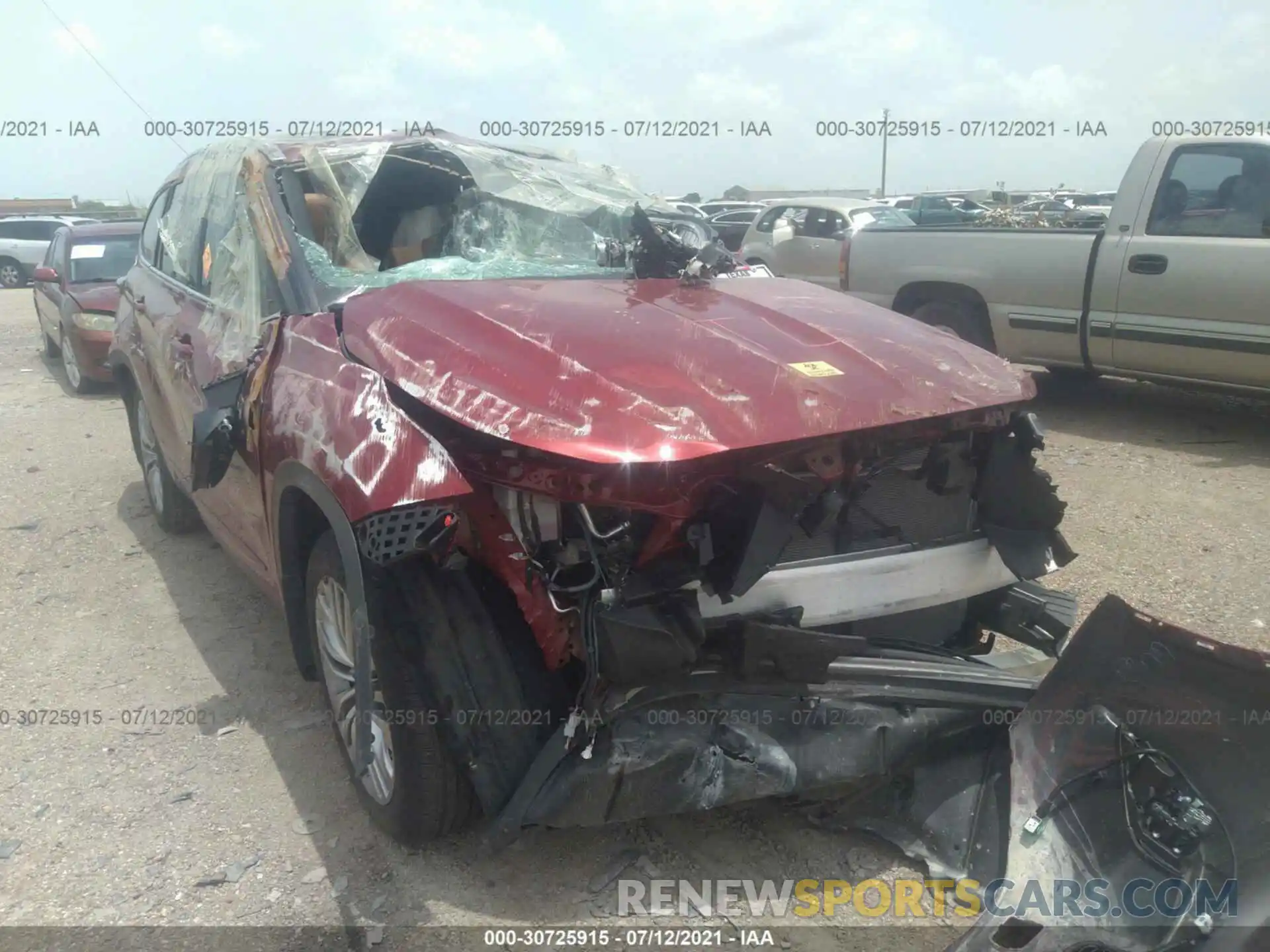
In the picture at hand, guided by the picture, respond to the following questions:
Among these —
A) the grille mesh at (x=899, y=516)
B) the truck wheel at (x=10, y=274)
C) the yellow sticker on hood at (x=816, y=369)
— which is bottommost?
the truck wheel at (x=10, y=274)

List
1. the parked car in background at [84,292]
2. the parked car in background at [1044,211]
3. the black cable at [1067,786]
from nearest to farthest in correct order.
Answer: the black cable at [1067,786]
the parked car in background at [84,292]
the parked car in background at [1044,211]

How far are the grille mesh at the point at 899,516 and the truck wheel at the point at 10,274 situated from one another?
23.2 metres

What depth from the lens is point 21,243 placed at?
21.0 meters

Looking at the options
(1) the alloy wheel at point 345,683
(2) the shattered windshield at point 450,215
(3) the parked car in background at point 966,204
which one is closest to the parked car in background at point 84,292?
(2) the shattered windshield at point 450,215

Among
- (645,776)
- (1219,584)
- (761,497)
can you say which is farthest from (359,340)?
(1219,584)

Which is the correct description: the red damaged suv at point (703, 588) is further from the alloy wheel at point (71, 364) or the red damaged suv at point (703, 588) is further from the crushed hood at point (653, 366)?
the alloy wheel at point (71, 364)

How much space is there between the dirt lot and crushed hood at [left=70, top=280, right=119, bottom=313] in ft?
9.85

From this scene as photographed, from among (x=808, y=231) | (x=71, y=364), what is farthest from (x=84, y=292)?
(x=808, y=231)

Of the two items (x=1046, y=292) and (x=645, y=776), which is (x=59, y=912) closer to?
(x=645, y=776)

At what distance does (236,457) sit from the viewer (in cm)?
336

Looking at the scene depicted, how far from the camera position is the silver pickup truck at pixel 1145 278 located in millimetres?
6203

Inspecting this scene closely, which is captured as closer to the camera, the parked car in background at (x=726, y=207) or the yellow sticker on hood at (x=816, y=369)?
the yellow sticker on hood at (x=816, y=369)

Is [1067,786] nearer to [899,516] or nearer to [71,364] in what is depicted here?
[899,516]

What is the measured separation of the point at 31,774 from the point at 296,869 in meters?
1.09
